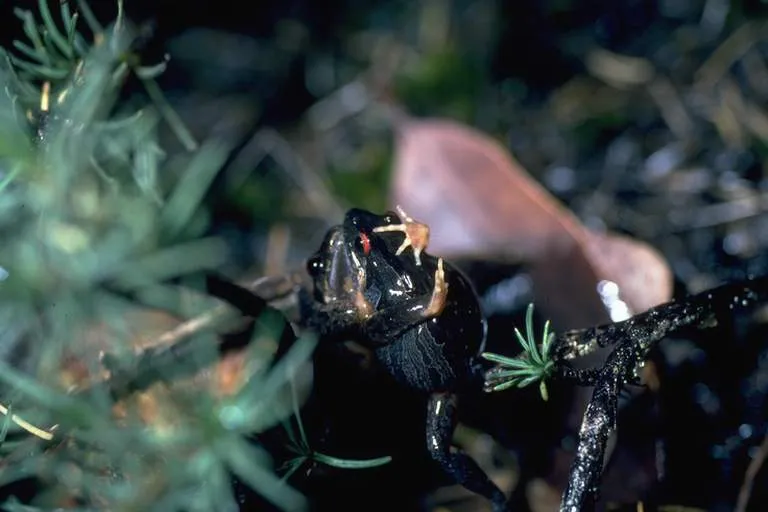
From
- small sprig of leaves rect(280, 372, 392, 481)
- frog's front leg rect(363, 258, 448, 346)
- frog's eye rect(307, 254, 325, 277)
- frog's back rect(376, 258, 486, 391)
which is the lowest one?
small sprig of leaves rect(280, 372, 392, 481)

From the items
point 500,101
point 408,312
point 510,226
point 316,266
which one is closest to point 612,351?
point 408,312

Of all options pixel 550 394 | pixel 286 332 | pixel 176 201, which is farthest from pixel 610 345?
pixel 176 201

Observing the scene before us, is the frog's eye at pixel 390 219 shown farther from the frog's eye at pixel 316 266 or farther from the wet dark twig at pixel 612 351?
the wet dark twig at pixel 612 351

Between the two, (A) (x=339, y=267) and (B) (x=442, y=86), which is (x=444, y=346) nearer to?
(A) (x=339, y=267)

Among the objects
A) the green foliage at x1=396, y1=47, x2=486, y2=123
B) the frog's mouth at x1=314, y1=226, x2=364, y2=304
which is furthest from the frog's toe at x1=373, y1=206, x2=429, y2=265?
the green foliage at x1=396, y1=47, x2=486, y2=123

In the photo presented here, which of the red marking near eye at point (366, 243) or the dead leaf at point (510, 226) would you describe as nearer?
the red marking near eye at point (366, 243)

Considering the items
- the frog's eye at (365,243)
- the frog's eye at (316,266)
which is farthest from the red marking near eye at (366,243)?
the frog's eye at (316,266)

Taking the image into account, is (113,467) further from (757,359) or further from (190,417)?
(757,359)

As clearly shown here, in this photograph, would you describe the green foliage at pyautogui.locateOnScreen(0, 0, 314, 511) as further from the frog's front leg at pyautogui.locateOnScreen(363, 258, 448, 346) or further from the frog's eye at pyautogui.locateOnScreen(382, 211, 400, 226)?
the frog's eye at pyautogui.locateOnScreen(382, 211, 400, 226)

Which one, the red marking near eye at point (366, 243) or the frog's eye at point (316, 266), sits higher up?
the red marking near eye at point (366, 243)
